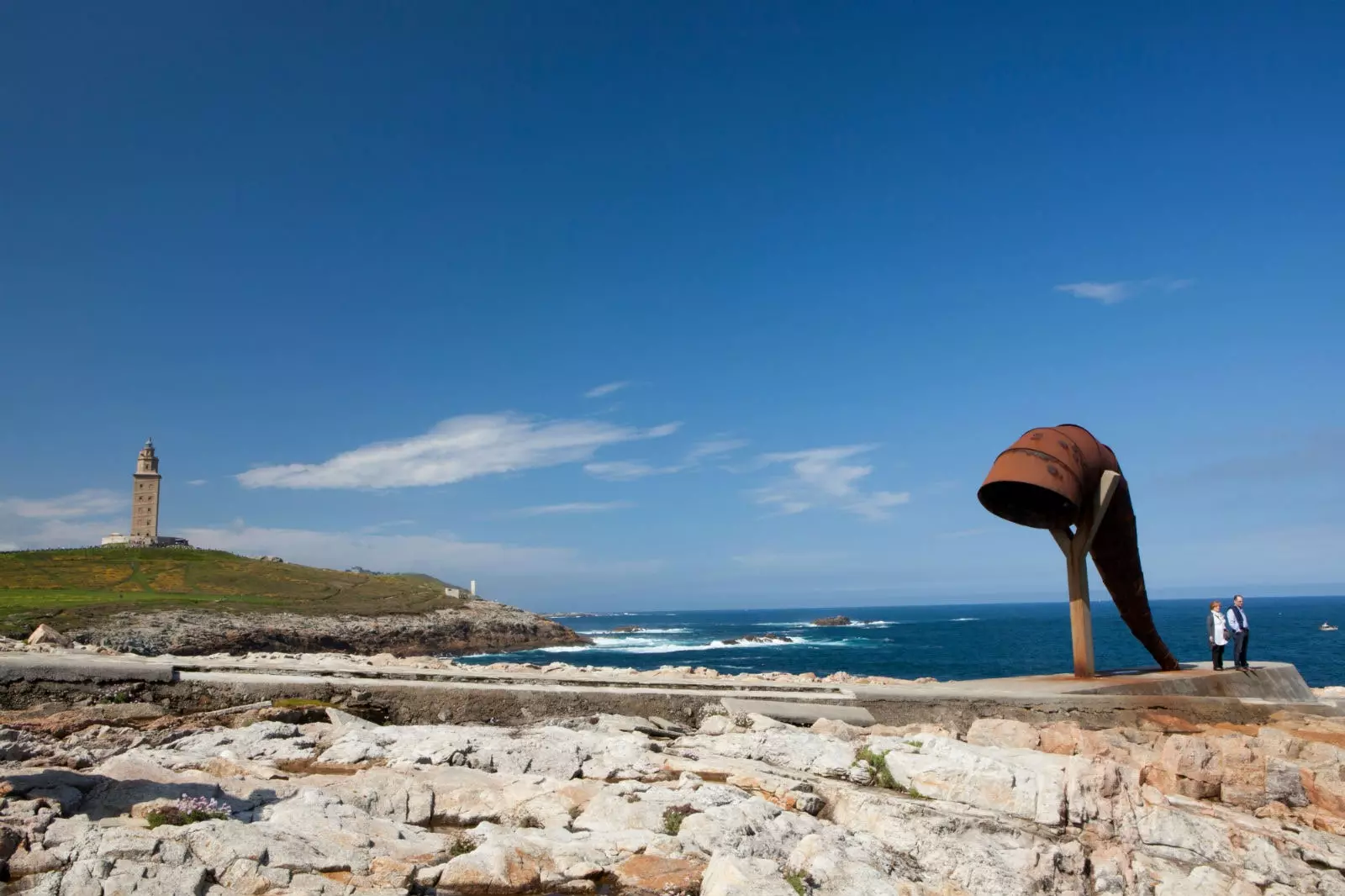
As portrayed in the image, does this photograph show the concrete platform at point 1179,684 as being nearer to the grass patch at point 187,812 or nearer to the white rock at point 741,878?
the white rock at point 741,878

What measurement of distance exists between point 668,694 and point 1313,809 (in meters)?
7.66

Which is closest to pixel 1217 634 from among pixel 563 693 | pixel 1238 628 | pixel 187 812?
pixel 1238 628

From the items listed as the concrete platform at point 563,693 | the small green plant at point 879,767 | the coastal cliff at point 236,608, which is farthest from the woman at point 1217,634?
the coastal cliff at point 236,608

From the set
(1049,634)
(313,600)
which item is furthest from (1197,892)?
(1049,634)

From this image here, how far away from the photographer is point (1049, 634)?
280 feet

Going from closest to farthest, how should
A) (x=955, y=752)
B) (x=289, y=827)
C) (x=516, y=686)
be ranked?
1. (x=289, y=827)
2. (x=955, y=752)
3. (x=516, y=686)

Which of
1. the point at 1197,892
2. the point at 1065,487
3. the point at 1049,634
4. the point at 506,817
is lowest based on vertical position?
the point at 1049,634

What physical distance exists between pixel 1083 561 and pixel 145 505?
362 feet

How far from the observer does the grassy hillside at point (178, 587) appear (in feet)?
173

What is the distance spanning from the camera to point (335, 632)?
6144cm

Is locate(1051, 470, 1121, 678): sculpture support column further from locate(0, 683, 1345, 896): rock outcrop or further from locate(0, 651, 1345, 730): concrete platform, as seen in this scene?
locate(0, 683, 1345, 896): rock outcrop

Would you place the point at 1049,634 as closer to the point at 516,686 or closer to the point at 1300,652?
the point at 1300,652

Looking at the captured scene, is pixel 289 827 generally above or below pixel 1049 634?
above

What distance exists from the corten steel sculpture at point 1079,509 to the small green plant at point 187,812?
11.6 m
